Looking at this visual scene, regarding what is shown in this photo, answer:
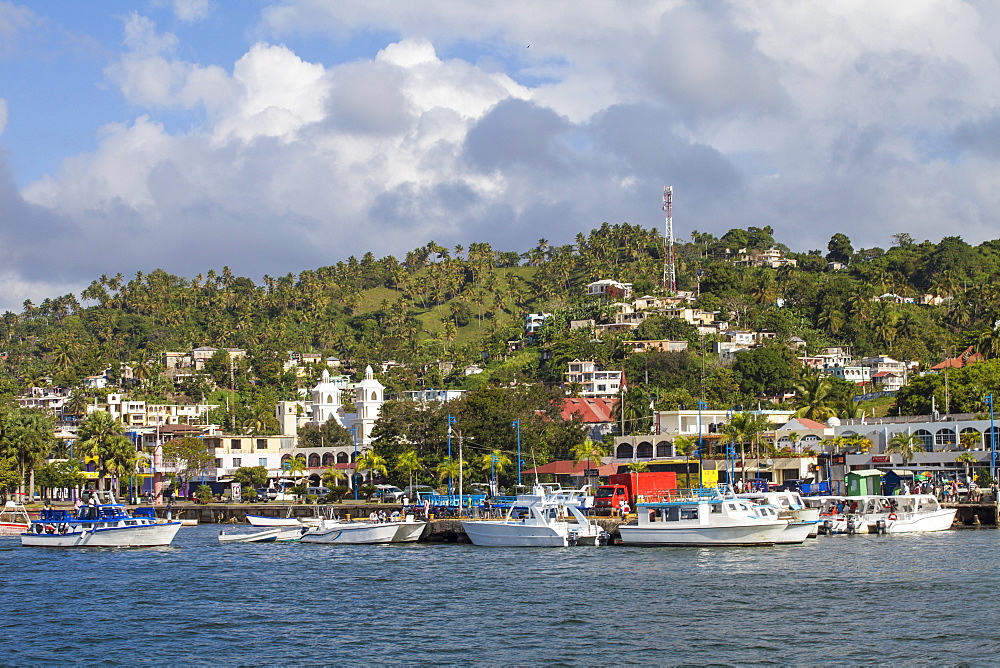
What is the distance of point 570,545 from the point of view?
230 ft

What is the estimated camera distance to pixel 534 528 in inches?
2739

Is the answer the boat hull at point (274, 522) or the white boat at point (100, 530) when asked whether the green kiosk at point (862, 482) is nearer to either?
the boat hull at point (274, 522)

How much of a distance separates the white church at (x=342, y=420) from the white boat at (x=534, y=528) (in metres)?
54.0

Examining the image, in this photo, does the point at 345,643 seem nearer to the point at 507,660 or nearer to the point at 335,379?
the point at 507,660

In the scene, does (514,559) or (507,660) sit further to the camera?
(514,559)

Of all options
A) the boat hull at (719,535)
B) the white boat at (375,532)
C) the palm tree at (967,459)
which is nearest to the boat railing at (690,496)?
the boat hull at (719,535)

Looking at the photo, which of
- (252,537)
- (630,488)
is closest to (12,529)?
(252,537)

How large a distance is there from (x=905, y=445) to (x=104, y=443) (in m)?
73.6

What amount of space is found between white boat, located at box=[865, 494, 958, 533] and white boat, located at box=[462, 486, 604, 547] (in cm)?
1903

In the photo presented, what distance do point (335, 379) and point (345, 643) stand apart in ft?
517

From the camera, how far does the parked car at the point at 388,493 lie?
105 metres

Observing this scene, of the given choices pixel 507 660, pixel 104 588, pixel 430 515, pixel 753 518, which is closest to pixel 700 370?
pixel 430 515

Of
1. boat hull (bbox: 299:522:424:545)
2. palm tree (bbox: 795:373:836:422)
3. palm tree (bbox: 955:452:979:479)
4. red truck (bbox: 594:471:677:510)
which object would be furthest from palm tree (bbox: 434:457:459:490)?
palm tree (bbox: 795:373:836:422)

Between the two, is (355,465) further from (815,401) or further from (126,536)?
(126,536)
